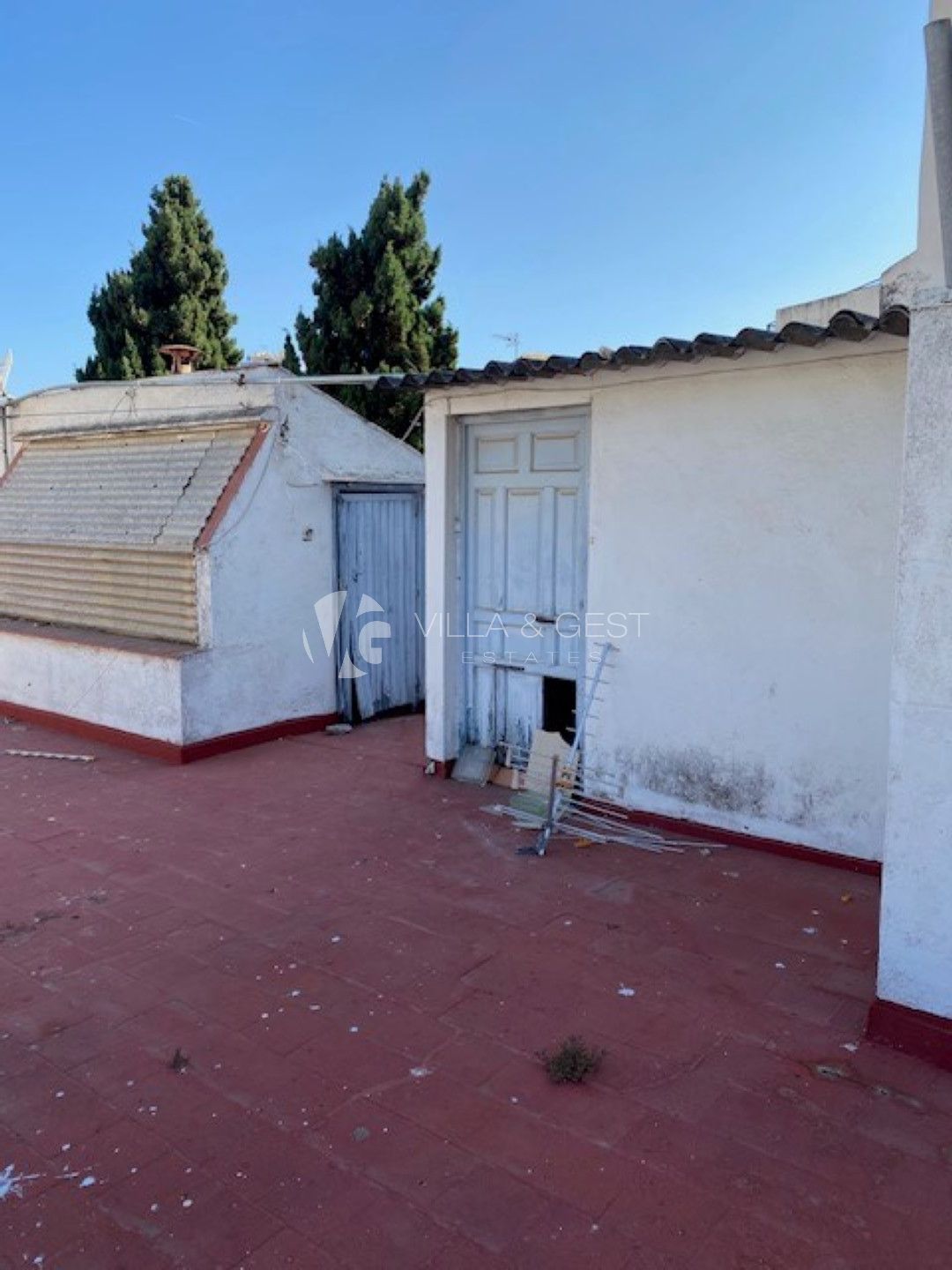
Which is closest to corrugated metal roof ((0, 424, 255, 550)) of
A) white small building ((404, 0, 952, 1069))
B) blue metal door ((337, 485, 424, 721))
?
blue metal door ((337, 485, 424, 721))

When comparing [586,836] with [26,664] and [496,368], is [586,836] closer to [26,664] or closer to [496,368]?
[496,368]

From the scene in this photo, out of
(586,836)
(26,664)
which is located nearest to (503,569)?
(586,836)

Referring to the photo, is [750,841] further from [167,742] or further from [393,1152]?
[167,742]

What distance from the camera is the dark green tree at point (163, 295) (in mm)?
19188

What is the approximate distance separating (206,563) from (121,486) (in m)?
1.95

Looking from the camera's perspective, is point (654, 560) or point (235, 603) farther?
point (235, 603)

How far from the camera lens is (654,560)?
598 cm

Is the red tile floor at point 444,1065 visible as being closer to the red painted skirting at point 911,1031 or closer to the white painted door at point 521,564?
the red painted skirting at point 911,1031

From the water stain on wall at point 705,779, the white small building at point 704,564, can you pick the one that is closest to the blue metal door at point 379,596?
the white small building at point 704,564

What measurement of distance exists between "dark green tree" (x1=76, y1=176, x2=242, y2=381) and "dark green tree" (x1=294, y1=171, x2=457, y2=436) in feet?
15.6

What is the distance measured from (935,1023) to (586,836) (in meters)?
2.82

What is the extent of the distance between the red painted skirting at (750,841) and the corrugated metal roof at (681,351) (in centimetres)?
296

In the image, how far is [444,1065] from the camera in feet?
11.7

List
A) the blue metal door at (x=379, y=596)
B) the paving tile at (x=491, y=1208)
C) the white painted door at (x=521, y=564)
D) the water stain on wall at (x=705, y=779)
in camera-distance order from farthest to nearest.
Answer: the blue metal door at (x=379, y=596)
the white painted door at (x=521, y=564)
the water stain on wall at (x=705, y=779)
the paving tile at (x=491, y=1208)
